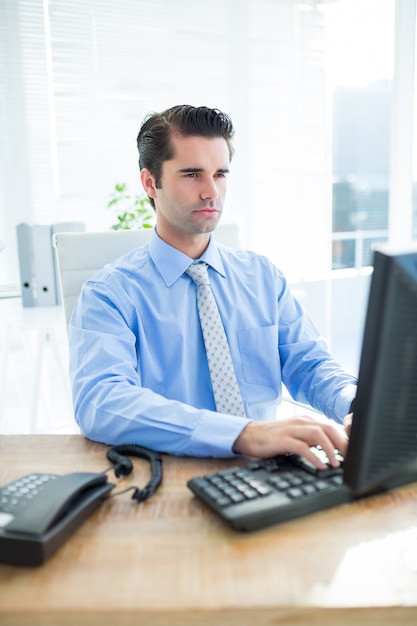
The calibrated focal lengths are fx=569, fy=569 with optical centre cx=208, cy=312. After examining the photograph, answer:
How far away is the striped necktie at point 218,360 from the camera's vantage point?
137 cm

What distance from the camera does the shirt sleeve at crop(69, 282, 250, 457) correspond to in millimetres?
901

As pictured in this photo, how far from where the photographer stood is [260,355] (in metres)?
1.48

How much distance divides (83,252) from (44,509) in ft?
3.22

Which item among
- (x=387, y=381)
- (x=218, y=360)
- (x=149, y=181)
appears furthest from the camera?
(x=149, y=181)

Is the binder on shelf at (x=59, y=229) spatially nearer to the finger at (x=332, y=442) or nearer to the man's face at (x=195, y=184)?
the man's face at (x=195, y=184)

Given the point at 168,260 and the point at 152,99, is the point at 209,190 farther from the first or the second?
the point at 152,99

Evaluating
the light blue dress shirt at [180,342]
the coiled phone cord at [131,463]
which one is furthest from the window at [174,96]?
the coiled phone cord at [131,463]

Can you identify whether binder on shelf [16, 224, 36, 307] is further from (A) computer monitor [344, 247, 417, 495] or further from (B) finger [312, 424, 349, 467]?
(A) computer monitor [344, 247, 417, 495]

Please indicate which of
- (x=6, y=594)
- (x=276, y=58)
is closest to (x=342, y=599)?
(x=6, y=594)

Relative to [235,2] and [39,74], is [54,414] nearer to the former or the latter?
[39,74]

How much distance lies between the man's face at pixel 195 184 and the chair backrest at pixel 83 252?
0.51 feet

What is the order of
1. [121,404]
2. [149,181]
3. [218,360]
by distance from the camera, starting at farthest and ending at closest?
[149,181], [218,360], [121,404]

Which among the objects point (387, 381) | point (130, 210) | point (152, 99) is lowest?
point (387, 381)

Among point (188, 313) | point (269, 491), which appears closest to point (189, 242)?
point (188, 313)
